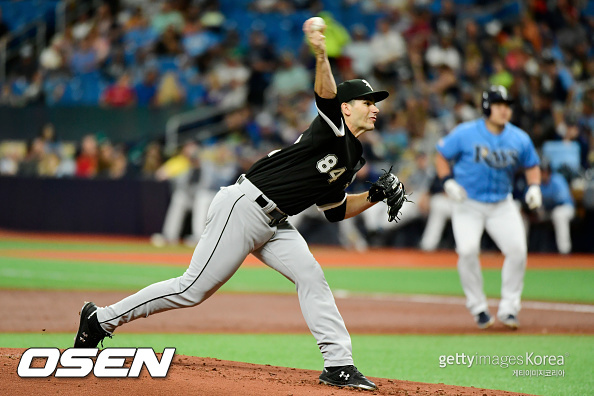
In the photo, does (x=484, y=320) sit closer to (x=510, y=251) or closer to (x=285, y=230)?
(x=510, y=251)

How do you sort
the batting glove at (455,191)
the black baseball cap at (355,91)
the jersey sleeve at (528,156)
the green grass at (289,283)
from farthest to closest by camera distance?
the green grass at (289,283) → the jersey sleeve at (528,156) → the batting glove at (455,191) → the black baseball cap at (355,91)

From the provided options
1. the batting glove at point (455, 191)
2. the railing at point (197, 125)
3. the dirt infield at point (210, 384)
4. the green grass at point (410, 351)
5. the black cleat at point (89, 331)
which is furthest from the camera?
the railing at point (197, 125)

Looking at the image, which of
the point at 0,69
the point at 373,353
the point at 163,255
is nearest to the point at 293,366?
the point at 373,353

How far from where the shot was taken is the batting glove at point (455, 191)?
28.9 ft

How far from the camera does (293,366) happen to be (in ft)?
21.3

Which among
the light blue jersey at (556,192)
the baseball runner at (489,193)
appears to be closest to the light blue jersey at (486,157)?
the baseball runner at (489,193)

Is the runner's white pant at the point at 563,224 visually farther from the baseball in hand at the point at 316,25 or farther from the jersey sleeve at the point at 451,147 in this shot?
the baseball in hand at the point at 316,25

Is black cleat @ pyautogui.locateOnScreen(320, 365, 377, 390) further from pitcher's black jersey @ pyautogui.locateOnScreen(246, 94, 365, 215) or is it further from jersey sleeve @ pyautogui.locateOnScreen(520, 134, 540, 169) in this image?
jersey sleeve @ pyautogui.locateOnScreen(520, 134, 540, 169)

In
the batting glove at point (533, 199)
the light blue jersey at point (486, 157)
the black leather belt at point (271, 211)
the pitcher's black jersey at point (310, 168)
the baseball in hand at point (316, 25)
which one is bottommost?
the black leather belt at point (271, 211)

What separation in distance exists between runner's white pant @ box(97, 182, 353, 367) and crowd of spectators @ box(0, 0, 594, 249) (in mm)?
11993

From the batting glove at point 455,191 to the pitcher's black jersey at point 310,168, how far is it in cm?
325

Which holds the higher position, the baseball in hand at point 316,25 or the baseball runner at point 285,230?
the baseball in hand at point 316,25

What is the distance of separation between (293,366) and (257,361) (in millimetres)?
317

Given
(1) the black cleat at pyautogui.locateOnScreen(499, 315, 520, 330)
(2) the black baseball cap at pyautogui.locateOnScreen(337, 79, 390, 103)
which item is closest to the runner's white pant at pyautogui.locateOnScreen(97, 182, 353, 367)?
(2) the black baseball cap at pyautogui.locateOnScreen(337, 79, 390, 103)
